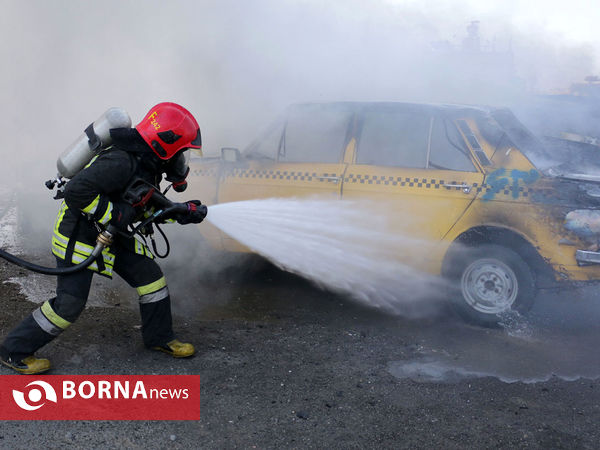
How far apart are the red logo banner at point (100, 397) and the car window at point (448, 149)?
2.79 meters

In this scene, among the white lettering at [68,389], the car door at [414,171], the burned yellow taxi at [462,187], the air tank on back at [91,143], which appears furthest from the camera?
the car door at [414,171]

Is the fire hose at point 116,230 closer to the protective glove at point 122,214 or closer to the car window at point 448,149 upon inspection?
the protective glove at point 122,214

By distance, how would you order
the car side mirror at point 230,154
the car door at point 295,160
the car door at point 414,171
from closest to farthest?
the car door at point 414,171 < the car door at point 295,160 < the car side mirror at point 230,154

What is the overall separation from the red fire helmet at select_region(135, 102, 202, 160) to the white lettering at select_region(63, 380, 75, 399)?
1576 millimetres

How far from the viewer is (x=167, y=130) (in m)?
3.68

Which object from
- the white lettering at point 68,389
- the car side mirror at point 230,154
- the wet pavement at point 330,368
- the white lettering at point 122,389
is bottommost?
the white lettering at point 122,389

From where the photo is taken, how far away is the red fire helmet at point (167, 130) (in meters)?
3.68

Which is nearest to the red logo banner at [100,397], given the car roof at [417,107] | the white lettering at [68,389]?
the white lettering at [68,389]

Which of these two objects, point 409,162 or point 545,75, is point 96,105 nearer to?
point 409,162

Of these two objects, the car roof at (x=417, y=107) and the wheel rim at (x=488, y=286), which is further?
the car roof at (x=417, y=107)

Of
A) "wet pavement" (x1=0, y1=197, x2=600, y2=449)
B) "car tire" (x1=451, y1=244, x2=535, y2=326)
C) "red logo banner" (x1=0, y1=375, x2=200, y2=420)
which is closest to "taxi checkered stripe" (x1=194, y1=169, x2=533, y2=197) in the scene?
"car tire" (x1=451, y1=244, x2=535, y2=326)

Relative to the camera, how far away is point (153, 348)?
4113mm

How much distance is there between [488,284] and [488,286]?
17 millimetres

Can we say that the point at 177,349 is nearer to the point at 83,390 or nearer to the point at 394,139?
the point at 83,390
